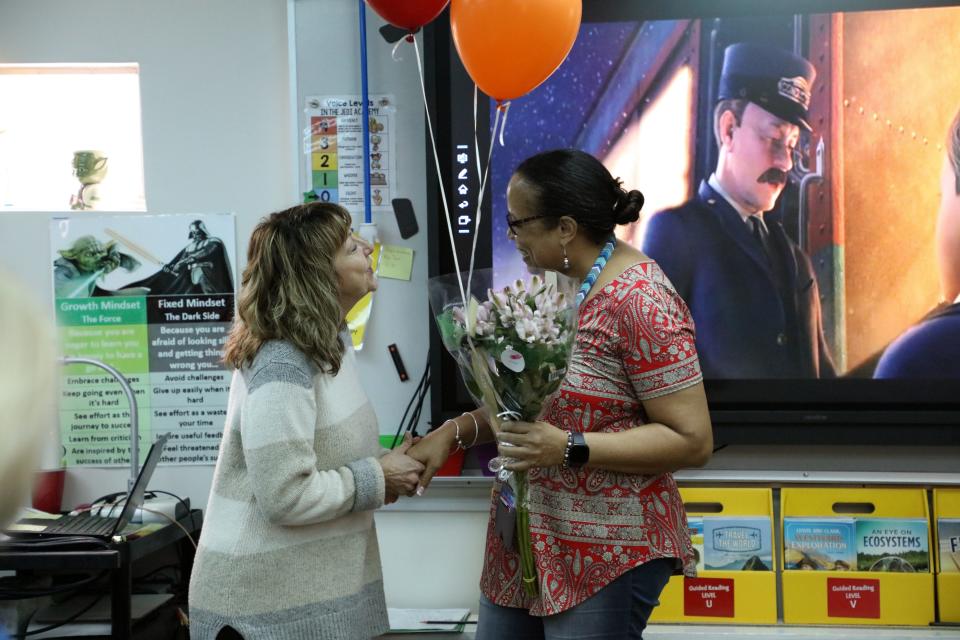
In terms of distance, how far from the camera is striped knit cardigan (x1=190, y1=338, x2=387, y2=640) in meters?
1.62

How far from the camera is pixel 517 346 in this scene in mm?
1588

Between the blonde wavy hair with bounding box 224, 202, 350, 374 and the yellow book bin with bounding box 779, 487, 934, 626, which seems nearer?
the blonde wavy hair with bounding box 224, 202, 350, 374

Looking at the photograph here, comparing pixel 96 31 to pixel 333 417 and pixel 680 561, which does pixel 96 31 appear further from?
pixel 680 561

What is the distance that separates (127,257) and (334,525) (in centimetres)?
160

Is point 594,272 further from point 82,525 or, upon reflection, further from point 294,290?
point 82,525

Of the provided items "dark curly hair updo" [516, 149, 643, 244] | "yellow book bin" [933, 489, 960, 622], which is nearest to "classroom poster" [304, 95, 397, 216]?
"dark curly hair updo" [516, 149, 643, 244]

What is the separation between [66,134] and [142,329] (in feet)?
2.44

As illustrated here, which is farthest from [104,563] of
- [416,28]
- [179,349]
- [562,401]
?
[416,28]

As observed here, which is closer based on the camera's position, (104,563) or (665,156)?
(104,563)

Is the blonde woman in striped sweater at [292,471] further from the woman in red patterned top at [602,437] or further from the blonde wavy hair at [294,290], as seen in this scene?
the woman in red patterned top at [602,437]

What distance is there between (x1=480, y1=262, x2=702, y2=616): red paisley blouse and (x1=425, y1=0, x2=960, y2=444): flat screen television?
40.0 inches

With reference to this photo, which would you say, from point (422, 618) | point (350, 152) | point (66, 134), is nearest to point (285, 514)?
point (422, 618)

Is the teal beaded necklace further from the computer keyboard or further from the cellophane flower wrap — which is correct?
the computer keyboard

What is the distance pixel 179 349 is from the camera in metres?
2.96
